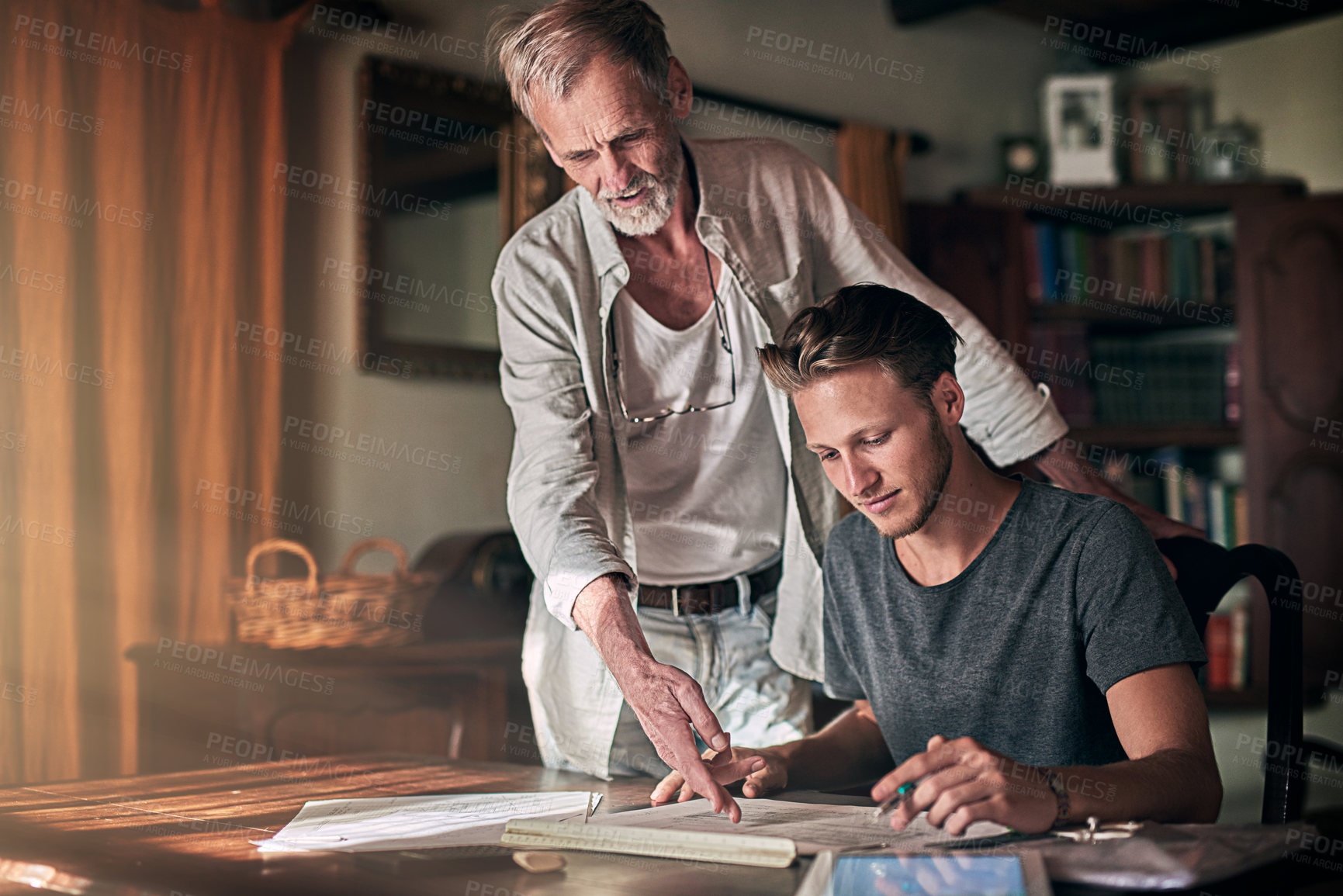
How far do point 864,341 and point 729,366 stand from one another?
31cm

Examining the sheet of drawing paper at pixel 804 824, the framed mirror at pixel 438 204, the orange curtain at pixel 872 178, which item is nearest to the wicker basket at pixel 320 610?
the framed mirror at pixel 438 204

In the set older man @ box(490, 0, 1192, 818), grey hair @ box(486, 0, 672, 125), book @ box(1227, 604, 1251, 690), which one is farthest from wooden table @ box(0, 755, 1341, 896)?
book @ box(1227, 604, 1251, 690)

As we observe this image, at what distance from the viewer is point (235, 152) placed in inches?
112

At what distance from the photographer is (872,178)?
4.07 meters

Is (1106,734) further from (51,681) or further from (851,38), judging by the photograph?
(851,38)

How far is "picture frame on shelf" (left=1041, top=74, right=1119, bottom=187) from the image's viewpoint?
168 inches

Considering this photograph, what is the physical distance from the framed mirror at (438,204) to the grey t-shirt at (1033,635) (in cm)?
191

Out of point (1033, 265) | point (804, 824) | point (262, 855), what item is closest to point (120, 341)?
point (262, 855)

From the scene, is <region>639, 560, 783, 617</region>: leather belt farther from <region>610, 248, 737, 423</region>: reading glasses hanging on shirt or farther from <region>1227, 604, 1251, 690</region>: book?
<region>1227, 604, 1251, 690</region>: book

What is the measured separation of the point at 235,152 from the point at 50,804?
1.91m

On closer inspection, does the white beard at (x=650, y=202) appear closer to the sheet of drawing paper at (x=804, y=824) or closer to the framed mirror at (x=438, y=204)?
the sheet of drawing paper at (x=804, y=824)

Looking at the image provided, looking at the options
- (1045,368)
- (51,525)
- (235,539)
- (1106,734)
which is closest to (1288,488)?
(1045,368)

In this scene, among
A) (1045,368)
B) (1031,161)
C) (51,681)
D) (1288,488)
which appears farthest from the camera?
(1031,161)

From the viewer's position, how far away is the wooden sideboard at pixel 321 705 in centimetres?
259
